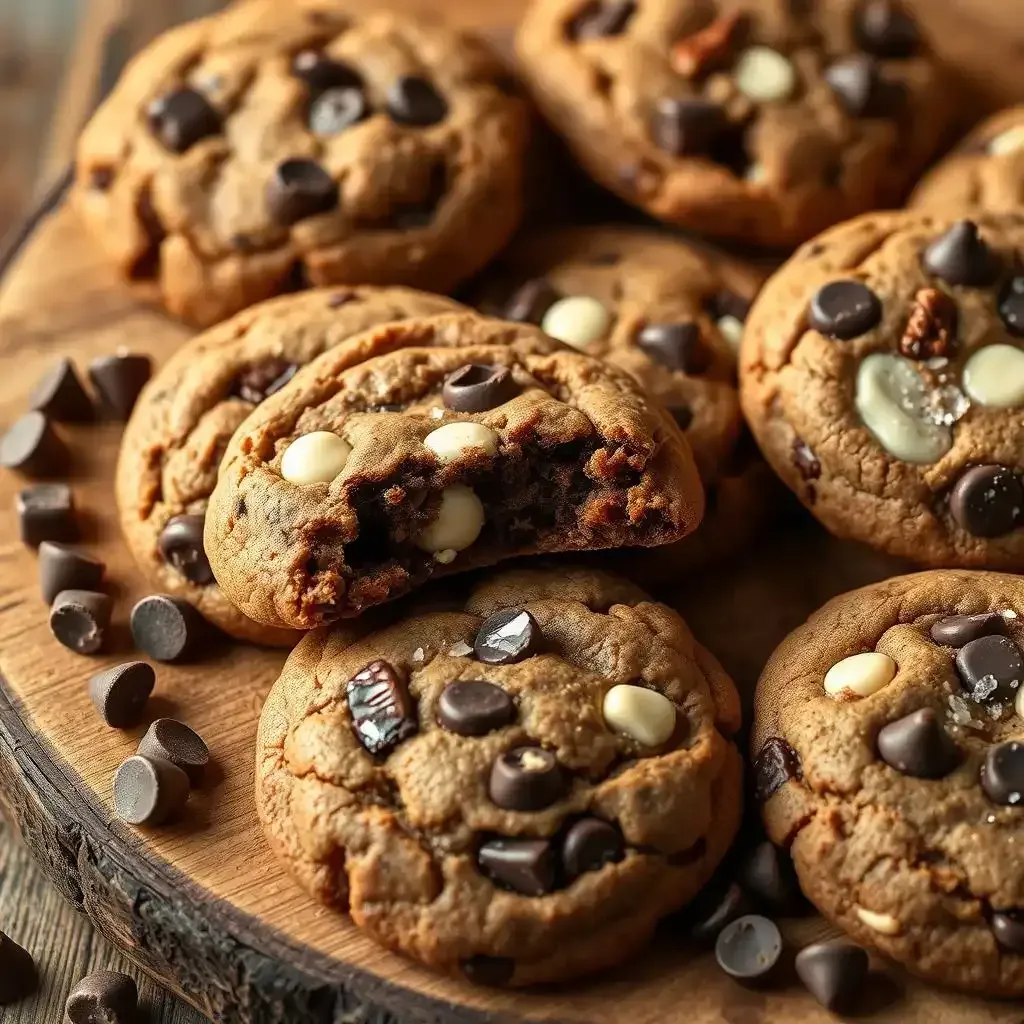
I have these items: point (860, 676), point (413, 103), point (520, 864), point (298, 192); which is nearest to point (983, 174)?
point (413, 103)

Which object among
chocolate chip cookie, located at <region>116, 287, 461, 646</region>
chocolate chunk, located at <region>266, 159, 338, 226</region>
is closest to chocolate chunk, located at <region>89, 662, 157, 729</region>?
chocolate chip cookie, located at <region>116, 287, 461, 646</region>

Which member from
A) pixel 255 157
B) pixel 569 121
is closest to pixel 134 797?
pixel 255 157

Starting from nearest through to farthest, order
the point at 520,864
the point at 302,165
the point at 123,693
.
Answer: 1. the point at 520,864
2. the point at 123,693
3. the point at 302,165

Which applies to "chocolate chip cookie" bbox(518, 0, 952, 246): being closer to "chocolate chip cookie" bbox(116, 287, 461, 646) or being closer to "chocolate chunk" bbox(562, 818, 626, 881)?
"chocolate chip cookie" bbox(116, 287, 461, 646)

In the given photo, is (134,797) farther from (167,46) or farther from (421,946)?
(167,46)

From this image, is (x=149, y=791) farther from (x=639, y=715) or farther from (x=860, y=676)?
(x=860, y=676)

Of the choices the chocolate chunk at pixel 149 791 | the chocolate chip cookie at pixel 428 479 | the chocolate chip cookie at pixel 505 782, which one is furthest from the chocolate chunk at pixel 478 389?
the chocolate chunk at pixel 149 791
